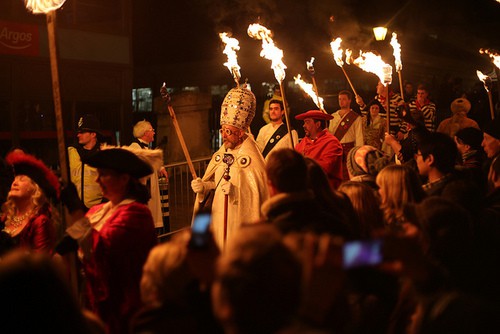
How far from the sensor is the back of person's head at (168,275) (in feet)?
10.4

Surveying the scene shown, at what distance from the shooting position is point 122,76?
68.0 feet

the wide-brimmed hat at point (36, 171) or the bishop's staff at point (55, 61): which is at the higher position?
the bishop's staff at point (55, 61)

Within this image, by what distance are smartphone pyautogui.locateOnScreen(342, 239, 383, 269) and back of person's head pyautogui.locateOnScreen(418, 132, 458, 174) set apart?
3010 millimetres

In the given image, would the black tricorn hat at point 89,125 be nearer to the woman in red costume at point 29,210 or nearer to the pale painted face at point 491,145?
the woman in red costume at point 29,210

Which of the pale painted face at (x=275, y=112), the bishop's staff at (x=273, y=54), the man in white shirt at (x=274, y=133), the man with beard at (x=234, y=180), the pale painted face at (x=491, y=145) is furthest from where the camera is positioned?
the pale painted face at (x=275, y=112)

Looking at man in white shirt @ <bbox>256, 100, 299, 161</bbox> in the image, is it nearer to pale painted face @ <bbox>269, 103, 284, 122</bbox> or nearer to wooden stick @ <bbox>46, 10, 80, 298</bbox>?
pale painted face @ <bbox>269, 103, 284, 122</bbox>

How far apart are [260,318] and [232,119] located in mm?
5973

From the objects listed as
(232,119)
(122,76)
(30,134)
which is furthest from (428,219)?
(122,76)

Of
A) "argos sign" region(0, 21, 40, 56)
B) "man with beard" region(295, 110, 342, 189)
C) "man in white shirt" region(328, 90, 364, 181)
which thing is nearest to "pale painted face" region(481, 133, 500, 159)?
"man with beard" region(295, 110, 342, 189)

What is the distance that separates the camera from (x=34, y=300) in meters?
2.32

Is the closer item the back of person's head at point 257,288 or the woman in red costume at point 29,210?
the back of person's head at point 257,288

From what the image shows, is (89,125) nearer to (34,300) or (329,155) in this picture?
(329,155)

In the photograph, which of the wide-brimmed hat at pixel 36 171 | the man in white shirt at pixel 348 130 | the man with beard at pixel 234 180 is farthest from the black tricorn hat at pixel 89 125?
the man in white shirt at pixel 348 130

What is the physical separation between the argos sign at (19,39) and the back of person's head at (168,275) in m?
15.4
